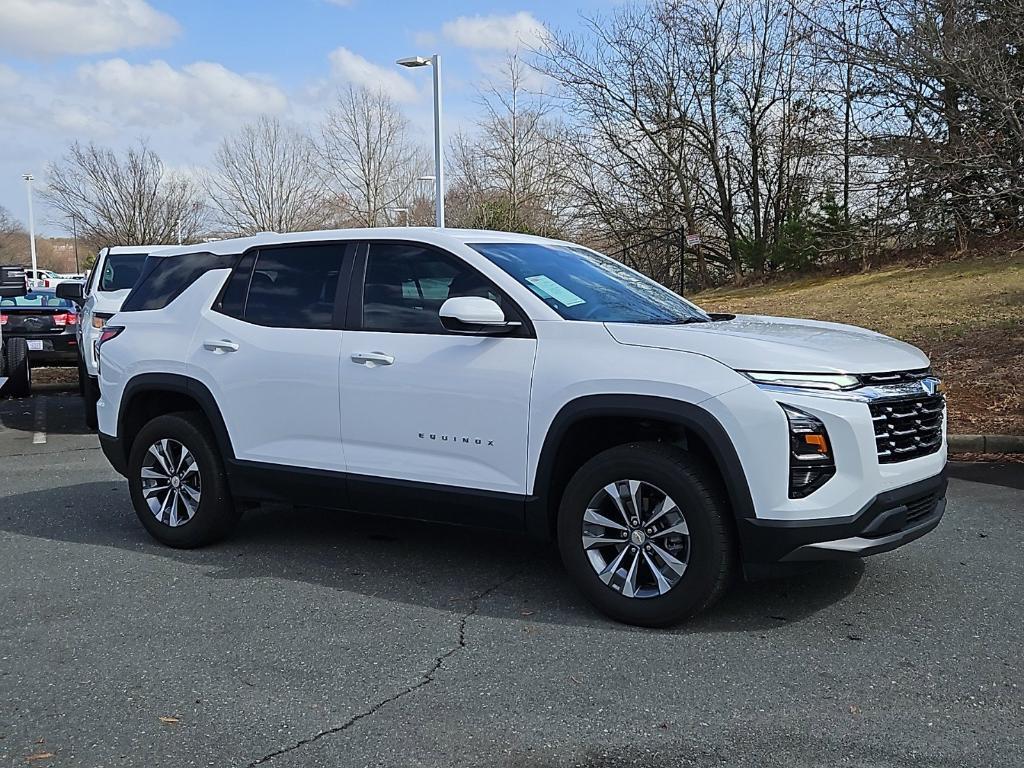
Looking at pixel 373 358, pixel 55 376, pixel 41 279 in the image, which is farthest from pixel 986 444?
pixel 41 279

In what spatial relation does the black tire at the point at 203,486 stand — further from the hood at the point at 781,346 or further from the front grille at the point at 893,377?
the front grille at the point at 893,377

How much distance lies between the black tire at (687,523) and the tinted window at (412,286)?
1022 millimetres

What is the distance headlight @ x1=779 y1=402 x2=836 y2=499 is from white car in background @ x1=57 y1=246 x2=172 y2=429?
7.73 metres

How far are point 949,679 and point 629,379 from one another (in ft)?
5.57

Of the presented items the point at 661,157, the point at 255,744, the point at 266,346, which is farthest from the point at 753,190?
the point at 255,744

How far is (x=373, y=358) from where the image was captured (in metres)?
4.84

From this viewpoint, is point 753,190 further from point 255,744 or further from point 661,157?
point 255,744

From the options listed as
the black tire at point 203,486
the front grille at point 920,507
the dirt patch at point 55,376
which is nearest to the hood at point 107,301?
the black tire at point 203,486

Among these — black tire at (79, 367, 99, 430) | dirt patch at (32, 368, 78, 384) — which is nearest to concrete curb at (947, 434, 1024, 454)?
black tire at (79, 367, 99, 430)

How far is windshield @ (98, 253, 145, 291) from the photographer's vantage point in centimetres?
1131

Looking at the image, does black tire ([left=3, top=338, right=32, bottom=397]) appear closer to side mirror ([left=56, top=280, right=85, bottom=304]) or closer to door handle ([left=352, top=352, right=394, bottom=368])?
side mirror ([left=56, top=280, right=85, bottom=304])

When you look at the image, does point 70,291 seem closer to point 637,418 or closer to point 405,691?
point 637,418

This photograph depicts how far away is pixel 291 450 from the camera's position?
5.16 m

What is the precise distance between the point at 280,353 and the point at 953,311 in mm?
12081
